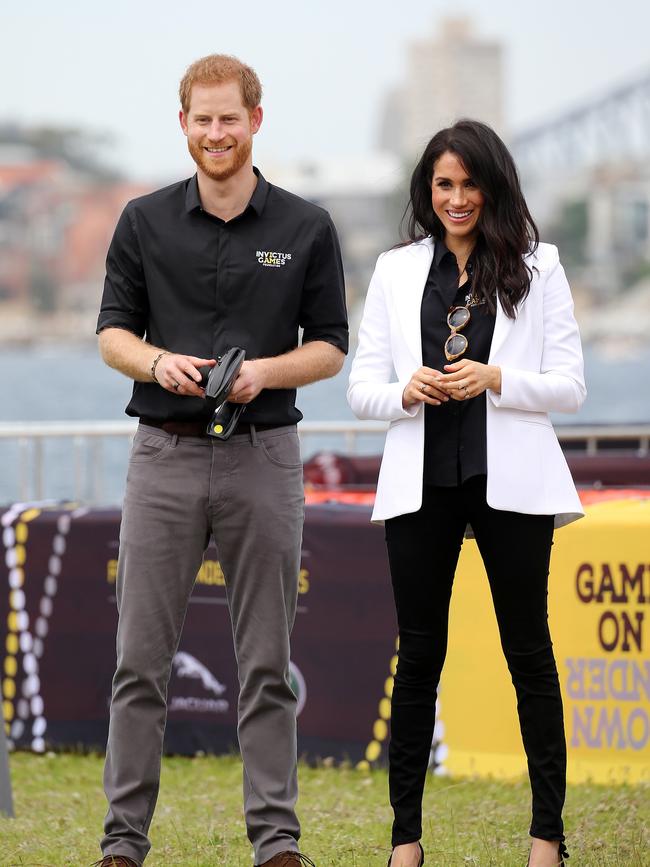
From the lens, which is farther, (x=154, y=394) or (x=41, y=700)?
(x=41, y=700)

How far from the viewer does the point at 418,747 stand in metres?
2.83

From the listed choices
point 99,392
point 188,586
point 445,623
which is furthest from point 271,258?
point 99,392

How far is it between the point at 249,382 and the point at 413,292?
415 millimetres

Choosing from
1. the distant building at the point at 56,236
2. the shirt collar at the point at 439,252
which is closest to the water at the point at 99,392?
the distant building at the point at 56,236

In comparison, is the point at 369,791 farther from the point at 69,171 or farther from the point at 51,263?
the point at 69,171

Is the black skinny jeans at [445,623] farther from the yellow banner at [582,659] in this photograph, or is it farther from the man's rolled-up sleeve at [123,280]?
the yellow banner at [582,659]

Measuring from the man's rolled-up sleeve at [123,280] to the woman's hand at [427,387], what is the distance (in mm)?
620

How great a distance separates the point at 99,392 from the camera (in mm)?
59562

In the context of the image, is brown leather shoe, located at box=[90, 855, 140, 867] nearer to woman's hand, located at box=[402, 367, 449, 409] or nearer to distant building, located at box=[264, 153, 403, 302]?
woman's hand, located at box=[402, 367, 449, 409]

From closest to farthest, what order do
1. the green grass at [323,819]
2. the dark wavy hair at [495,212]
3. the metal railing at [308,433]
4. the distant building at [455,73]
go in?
the dark wavy hair at [495,212]
the green grass at [323,819]
the metal railing at [308,433]
the distant building at [455,73]

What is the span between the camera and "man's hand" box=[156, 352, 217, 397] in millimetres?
2670

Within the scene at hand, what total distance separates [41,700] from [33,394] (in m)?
59.6

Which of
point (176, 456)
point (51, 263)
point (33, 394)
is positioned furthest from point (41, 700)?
point (51, 263)

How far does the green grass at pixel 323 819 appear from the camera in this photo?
3.14 meters
